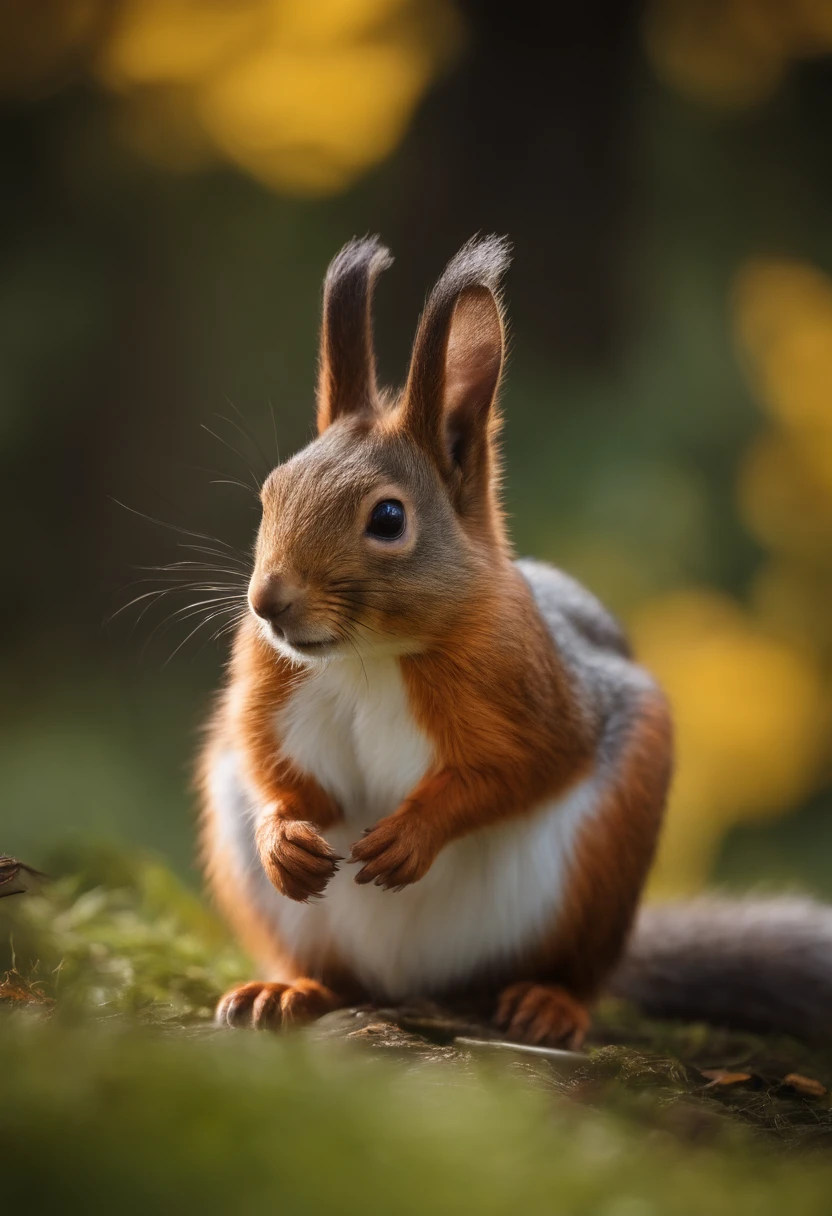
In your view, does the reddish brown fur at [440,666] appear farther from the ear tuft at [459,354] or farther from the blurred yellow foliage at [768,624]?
the blurred yellow foliage at [768,624]

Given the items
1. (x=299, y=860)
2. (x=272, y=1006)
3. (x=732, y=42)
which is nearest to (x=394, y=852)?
(x=299, y=860)

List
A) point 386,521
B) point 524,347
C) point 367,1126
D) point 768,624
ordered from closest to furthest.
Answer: point 367,1126 < point 386,521 < point 768,624 < point 524,347

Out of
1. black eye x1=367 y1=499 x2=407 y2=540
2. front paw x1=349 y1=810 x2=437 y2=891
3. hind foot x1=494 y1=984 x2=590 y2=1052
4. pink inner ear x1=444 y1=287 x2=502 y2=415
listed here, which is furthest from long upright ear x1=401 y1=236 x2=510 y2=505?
hind foot x1=494 y1=984 x2=590 y2=1052

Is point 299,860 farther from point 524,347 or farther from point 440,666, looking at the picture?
point 524,347

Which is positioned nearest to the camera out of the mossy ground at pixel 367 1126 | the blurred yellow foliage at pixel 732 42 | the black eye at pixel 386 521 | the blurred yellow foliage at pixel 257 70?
the mossy ground at pixel 367 1126

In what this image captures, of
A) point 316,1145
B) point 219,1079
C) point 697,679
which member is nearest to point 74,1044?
point 219,1079

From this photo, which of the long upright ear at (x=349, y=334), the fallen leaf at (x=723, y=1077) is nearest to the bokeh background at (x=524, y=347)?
the long upright ear at (x=349, y=334)

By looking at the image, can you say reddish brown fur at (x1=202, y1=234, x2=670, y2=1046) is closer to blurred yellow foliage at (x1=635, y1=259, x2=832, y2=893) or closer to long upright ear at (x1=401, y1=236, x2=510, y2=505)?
long upright ear at (x1=401, y1=236, x2=510, y2=505)
